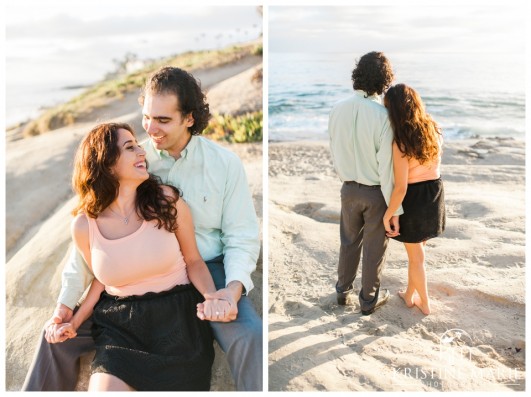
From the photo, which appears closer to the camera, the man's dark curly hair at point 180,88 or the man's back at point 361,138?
the man's dark curly hair at point 180,88

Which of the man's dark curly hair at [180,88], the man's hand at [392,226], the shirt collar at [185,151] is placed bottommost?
the man's hand at [392,226]

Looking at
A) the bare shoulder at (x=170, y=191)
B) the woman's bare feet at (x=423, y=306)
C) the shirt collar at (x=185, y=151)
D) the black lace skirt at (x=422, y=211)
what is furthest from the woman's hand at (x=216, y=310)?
the woman's bare feet at (x=423, y=306)

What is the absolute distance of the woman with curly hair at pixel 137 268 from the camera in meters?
2.65

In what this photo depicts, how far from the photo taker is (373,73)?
10.6ft

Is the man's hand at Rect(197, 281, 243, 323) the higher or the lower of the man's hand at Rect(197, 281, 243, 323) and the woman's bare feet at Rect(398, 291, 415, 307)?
the higher

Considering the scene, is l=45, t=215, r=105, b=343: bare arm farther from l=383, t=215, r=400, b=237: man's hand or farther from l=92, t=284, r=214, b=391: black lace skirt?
l=383, t=215, r=400, b=237: man's hand

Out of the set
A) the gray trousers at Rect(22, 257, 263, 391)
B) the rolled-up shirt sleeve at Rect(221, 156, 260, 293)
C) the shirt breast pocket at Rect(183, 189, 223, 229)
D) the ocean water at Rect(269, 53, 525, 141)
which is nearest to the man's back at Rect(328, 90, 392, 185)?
the rolled-up shirt sleeve at Rect(221, 156, 260, 293)

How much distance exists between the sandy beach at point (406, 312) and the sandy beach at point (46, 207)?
41 centimetres

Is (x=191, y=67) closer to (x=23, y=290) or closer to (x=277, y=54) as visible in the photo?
(x=277, y=54)

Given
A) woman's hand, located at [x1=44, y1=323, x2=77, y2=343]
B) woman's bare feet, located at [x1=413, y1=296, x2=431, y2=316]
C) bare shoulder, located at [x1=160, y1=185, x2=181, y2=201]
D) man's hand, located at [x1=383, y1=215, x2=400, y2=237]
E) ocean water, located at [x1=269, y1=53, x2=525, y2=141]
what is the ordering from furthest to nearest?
ocean water, located at [x1=269, y1=53, x2=525, y2=141] → woman's bare feet, located at [x1=413, y1=296, x2=431, y2=316] → man's hand, located at [x1=383, y1=215, x2=400, y2=237] → bare shoulder, located at [x1=160, y1=185, x2=181, y2=201] → woman's hand, located at [x1=44, y1=323, x2=77, y2=343]

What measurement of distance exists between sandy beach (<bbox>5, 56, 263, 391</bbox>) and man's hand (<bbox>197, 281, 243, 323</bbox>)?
0.36 meters

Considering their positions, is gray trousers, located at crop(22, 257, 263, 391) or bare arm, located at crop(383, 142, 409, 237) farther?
bare arm, located at crop(383, 142, 409, 237)

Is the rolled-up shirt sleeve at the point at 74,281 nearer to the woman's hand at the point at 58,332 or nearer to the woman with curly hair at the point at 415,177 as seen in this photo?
the woman's hand at the point at 58,332

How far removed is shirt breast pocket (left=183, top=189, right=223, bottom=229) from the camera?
2.96m
